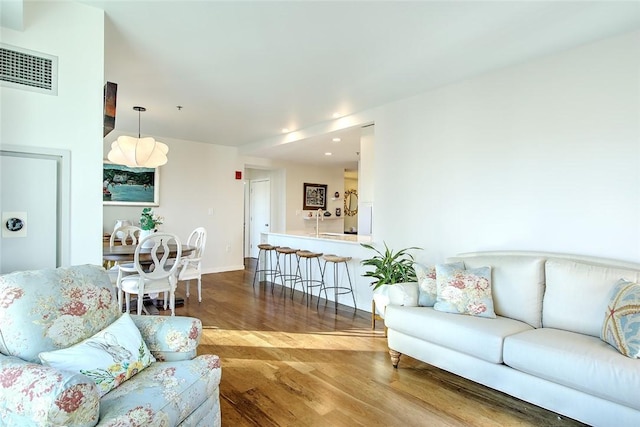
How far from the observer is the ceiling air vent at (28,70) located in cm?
186

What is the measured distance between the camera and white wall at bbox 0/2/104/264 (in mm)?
1918

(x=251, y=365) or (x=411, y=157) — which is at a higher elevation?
(x=411, y=157)

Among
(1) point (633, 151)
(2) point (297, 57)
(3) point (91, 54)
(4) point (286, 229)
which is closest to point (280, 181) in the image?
(4) point (286, 229)

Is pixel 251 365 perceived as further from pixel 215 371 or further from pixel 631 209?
pixel 631 209

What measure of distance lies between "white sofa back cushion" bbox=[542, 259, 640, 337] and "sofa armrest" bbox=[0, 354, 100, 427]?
2.70 metres

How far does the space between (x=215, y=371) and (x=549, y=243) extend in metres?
2.67

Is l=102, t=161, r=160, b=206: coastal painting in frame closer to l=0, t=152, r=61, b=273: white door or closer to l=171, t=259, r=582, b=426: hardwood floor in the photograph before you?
l=171, t=259, r=582, b=426: hardwood floor

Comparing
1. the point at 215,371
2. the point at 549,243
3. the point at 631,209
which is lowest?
the point at 215,371

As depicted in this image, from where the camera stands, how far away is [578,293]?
2.30 m

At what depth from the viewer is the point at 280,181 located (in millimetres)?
7805

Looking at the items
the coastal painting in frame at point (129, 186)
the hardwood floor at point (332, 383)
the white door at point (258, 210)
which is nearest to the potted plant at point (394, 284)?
the hardwood floor at point (332, 383)

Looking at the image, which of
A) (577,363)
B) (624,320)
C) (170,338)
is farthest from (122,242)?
(624,320)

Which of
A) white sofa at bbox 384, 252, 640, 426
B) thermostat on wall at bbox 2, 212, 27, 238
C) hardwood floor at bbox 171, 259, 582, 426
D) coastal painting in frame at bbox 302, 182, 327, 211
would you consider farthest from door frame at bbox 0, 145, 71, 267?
coastal painting in frame at bbox 302, 182, 327, 211

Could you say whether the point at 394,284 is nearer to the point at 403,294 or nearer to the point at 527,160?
the point at 403,294
